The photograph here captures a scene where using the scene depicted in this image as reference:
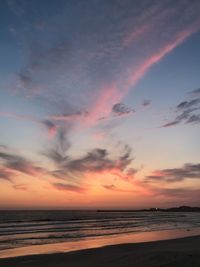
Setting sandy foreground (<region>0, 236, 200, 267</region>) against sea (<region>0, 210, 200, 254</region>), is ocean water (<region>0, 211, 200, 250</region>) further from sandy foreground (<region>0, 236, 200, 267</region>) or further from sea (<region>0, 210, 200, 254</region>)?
sandy foreground (<region>0, 236, 200, 267</region>)

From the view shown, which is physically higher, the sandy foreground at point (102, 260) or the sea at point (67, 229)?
the sea at point (67, 229)

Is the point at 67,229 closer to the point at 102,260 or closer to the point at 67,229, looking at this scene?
the point at 67,229

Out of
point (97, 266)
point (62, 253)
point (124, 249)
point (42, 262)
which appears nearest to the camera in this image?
point (97, 266)

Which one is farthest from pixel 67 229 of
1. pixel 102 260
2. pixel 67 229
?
pixel 102 260

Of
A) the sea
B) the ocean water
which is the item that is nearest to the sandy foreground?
the sea

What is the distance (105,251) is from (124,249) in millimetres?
1822

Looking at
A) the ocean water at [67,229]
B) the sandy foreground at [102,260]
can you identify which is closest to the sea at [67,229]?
the ocean water at [67,229]

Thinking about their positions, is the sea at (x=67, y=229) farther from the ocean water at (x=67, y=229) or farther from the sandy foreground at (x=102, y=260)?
the sandy foreground at (x=102, y=260)

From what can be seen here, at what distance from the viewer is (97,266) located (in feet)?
57.7

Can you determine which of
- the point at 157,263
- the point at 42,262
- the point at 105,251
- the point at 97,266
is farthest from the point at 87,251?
the point at 157,263

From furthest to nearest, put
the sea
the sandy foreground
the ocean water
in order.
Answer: the ocean water < the sea < the sandy foreground

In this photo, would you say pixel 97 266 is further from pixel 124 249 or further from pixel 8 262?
pixel 124 249

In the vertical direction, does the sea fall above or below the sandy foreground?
above

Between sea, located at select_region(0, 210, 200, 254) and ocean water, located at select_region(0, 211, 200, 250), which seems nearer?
sea, located at select_region(0, 210, 200, 254)
